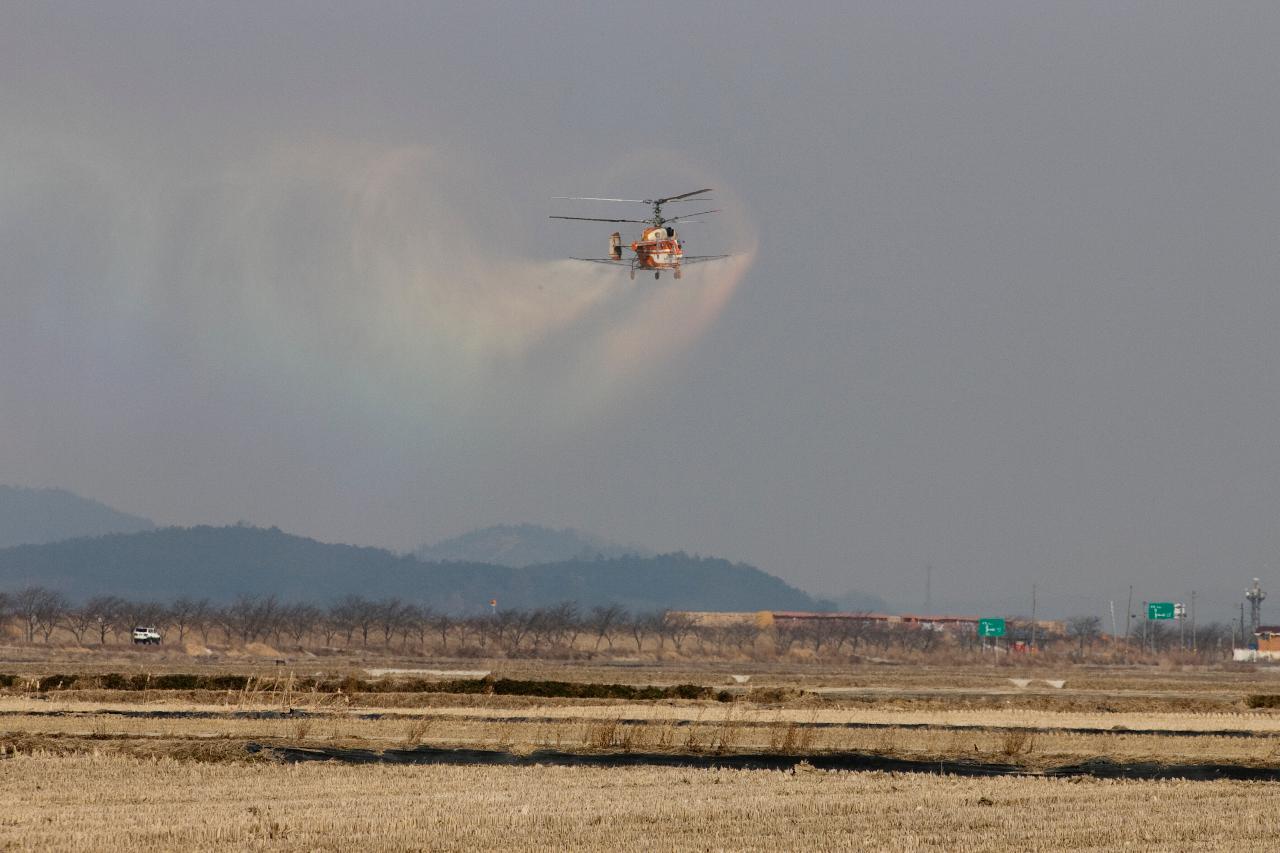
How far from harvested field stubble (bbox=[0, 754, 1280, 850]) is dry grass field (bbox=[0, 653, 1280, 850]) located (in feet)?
0.28

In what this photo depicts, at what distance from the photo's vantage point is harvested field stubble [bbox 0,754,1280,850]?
86.4 feet

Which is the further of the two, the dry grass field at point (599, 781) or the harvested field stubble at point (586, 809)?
the dry grass field at point (599, 781)

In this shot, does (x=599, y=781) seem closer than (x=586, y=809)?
No

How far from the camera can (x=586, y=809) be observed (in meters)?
30.3

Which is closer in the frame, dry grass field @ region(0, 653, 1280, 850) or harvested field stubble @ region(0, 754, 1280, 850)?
harvested field stubble @ region(0, 754, 1280, 850)

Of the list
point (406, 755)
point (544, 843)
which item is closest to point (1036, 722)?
point (406, 755)

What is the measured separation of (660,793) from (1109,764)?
1494 centimetres

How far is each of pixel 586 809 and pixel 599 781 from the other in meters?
5.72

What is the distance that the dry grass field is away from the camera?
27.0 meters

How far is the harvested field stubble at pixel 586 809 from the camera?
26344 millimetres

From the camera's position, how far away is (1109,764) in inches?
1679

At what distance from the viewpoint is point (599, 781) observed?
3600 centimetres

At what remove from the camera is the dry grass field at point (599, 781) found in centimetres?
2700

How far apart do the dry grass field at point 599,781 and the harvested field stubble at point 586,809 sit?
0.28 ft
